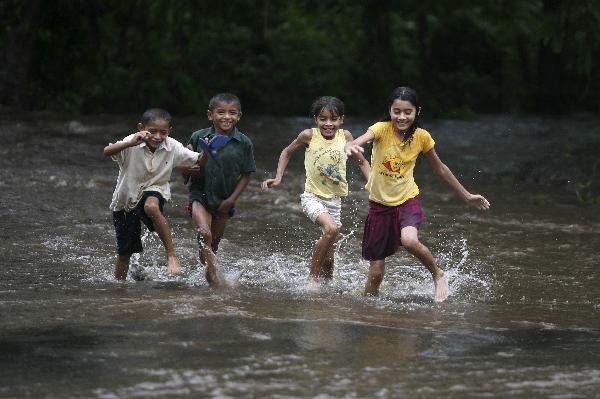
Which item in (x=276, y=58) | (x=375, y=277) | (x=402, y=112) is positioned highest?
(x=276, y=58)

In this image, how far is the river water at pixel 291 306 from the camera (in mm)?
5855

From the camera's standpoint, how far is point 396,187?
8500mm

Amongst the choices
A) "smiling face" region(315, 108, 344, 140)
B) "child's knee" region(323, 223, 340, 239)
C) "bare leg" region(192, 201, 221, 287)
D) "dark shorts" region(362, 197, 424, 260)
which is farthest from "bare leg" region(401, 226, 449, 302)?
"bare leg" region(192, 201, 221, 287)

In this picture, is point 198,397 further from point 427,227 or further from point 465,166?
point 465,166

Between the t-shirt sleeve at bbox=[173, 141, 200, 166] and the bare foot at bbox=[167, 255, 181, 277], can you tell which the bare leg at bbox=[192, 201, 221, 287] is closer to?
the bare foot at bbox=[167, 255, 181, 277]

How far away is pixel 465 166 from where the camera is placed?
53.9 ft

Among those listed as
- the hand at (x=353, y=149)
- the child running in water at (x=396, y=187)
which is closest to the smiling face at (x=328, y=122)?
the child running in water at (x=396, y=187)

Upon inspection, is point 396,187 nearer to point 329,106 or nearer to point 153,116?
point 329,106

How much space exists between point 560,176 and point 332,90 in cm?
776

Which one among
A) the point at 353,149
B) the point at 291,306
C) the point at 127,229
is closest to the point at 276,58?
the point at 127,229

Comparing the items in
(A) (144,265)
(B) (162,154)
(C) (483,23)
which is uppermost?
(C) (483,23)

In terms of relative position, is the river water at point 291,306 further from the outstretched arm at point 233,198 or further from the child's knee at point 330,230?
the outstretched arm at point 233,198

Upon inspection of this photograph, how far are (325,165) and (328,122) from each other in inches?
12.7

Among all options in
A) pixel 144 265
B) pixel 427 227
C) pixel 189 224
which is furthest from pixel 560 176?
pixel 144 265
